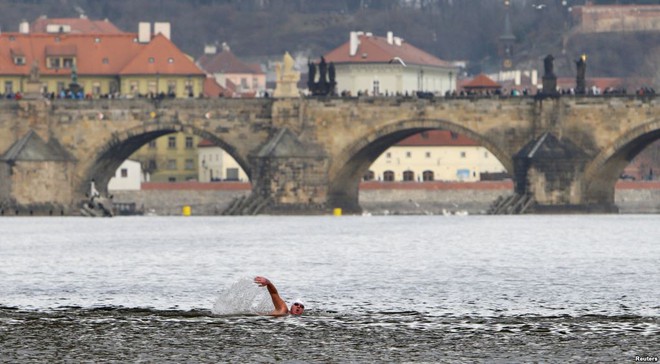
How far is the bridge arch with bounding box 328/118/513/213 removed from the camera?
110875mm

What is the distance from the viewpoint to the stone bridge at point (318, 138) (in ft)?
356

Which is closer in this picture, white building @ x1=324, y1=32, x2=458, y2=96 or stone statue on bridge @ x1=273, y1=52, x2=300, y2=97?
stone statue on bridge @ x1=273, y1=52, x2=300, y2=97

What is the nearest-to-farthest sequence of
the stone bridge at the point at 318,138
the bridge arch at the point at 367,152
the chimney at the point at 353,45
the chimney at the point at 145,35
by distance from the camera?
the stone bridge at the point at 318,138 → the bridge arch at the point at 367,152 → the chimney at the point at 145,35 → the chimney at the point at 353,45

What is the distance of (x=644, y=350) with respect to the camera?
135 feet

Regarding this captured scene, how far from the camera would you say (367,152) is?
113750mm

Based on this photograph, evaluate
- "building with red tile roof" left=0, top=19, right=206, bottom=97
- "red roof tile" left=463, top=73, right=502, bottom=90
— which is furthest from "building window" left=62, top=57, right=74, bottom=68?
"red roof tile" left=463, top=73, right=502, bottom=90

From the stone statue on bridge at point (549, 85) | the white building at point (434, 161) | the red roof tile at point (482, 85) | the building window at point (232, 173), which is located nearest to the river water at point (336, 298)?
the stone statue on bridge at point (549, 85)

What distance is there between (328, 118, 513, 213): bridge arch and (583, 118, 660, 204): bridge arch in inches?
175

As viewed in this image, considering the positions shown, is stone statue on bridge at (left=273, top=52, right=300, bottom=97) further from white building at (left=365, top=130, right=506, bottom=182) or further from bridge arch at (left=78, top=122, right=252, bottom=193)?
white building at (left=365, top=130, right=506, bottom=182)

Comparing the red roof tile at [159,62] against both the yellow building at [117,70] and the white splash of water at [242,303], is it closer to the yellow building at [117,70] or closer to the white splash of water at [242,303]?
the yellow building at [117,70]

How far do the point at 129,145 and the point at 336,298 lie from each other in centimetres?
6715

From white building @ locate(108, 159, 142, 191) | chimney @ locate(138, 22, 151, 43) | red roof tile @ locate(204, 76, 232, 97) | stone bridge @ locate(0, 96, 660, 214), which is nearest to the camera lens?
stone bridge @ locate(0, 96, 660, 214)

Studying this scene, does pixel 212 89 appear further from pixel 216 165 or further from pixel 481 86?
pixel 481 86

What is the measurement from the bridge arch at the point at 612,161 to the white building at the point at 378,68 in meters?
48.1
